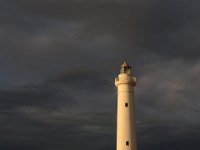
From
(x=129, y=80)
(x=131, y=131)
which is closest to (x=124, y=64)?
(x=129, y=80)

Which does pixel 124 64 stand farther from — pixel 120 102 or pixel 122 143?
pixel 122 143

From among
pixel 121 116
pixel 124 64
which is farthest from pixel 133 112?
pixel 124 64

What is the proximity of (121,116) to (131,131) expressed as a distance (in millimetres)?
2892

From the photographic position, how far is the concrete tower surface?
286 feet

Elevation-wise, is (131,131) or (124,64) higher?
(124,64)

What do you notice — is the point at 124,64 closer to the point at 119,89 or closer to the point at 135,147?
the point at 119,89

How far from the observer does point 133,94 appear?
293 ft

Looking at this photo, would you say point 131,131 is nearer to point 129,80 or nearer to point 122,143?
point 122,143

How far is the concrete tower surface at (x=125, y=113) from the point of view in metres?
Answer: 87.1

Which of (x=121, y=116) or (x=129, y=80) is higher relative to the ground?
(x=129, y=80)

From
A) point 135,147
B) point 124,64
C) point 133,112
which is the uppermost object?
point 124,64

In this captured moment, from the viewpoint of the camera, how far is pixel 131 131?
87438mm

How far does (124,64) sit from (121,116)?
920cm

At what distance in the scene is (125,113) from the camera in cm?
8788
